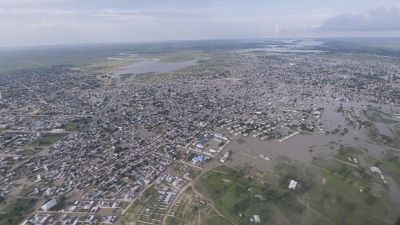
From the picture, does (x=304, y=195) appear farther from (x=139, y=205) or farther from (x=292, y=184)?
(x=139, y=205)

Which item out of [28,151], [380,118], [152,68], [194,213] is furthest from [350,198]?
[152,68]

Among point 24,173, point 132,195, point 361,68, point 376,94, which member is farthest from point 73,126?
point 361,68

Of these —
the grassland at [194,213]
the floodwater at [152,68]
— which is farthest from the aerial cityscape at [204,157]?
the floodwater at [152,68]

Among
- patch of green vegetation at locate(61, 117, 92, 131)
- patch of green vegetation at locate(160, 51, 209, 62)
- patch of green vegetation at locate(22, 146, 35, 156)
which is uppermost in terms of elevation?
patch of green vegetation at locate(160, 51, 209, 62)

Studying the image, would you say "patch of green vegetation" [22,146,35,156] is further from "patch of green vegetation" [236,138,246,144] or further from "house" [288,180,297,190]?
"house" [288,180,297,190]

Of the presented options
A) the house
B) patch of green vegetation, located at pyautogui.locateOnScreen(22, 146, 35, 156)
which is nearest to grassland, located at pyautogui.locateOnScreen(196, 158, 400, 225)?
the house

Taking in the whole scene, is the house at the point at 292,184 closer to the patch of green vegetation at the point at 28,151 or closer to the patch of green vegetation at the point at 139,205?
the patch of green vegetation at the point at 139,205
